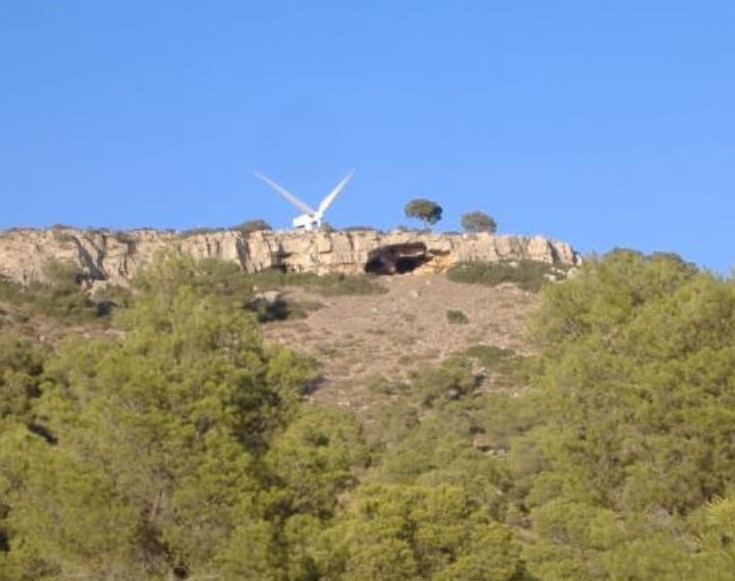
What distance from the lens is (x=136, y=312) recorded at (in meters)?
26.2

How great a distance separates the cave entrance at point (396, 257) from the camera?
281 ft

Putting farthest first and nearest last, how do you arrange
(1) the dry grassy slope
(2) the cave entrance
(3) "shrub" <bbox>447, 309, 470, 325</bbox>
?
1. (2) the cave entrance
2. (3) "shrub" <bbox>447, 309, 470, 325</bbox>
3. (1) the dry grassy slope

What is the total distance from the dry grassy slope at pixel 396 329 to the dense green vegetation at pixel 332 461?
31.6m

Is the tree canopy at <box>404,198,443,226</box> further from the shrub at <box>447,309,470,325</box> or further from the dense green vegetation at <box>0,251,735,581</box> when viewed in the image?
the dense green vegetation at <box>0,251,735,581</box>

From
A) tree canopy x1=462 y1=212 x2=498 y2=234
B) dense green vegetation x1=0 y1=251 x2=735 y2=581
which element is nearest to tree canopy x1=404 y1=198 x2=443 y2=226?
tree canopy x1=462 y1=212 x2=498 y2=234

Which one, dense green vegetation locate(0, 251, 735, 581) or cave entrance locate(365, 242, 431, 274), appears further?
cave entrance locate(365, 242, 431, 274)

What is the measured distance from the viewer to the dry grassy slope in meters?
66.9

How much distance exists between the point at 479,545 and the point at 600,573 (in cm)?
202

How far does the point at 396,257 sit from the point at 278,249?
6.91 metres

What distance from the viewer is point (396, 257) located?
8619cm

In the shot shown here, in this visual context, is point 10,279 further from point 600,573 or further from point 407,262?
point 600,573

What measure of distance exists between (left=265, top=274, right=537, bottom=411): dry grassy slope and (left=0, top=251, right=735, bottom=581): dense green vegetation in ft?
104

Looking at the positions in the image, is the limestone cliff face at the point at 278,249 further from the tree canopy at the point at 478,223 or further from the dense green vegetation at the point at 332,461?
the dense green vegetation at the point at 332,461

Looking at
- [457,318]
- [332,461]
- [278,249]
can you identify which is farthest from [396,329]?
[332,461]
